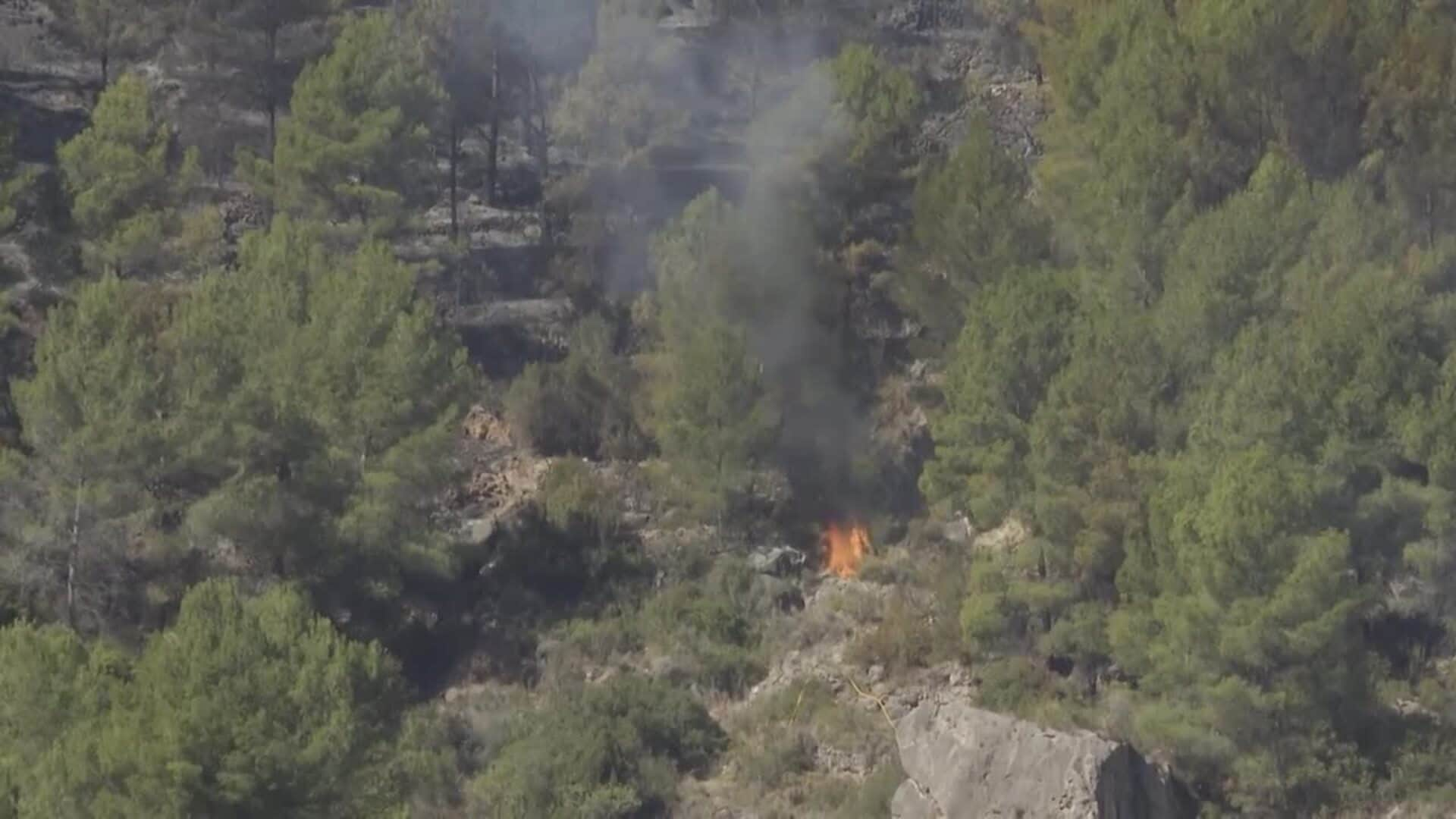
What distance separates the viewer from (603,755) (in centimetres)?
3634

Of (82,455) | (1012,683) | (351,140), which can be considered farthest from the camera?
(351,140)

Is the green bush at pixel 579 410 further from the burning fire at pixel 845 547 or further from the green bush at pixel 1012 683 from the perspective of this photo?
the green bush at pixel 1012 683

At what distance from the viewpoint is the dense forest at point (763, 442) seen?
3397 centimetres

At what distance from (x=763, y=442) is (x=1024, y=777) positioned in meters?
9.05

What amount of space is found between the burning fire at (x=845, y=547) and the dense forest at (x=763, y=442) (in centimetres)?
6

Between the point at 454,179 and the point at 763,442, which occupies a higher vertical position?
the point at 454,179

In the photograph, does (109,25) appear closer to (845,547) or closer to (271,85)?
(271,85)

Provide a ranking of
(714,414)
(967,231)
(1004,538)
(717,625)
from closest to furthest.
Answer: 1. (1004,538)
2. (717,625)
3. (714,414)
4. (967,231)

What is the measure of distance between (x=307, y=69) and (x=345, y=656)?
1847 centimetres

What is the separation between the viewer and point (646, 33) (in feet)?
193

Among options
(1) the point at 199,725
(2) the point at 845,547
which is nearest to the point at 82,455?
(1) the point at 199,725

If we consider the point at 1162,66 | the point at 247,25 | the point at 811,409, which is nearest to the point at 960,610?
the point at 811,409

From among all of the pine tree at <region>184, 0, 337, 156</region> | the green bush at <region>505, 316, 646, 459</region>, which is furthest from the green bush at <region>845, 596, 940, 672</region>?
the pine tree at <region>184, 0, 337, 156</region>

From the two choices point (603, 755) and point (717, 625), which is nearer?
point (603, 755)
